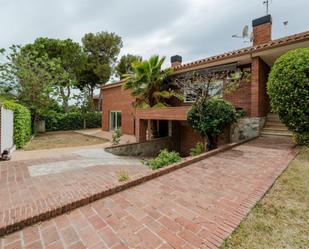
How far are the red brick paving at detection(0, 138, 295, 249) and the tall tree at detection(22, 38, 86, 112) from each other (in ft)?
71.0

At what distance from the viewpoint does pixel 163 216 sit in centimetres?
264

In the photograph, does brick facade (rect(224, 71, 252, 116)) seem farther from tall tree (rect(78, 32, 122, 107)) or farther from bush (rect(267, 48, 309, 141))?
tall tree (rect(78, 32, 122, 107))

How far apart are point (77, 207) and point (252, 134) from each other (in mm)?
8497

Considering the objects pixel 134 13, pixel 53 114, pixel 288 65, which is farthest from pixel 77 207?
pixel 53 114

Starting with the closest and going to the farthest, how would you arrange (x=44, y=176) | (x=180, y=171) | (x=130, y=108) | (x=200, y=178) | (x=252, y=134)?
(x=200, y=178) → (x=180, y=171) → (x=44, y=176) → (x=252, y=134) → (x=130, y=108)

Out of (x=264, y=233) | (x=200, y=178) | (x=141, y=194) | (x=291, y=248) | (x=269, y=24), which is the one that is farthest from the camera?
(x=269, y=24)

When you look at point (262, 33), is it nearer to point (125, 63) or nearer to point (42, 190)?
point (42, 190)

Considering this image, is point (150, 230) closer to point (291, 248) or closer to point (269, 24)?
point (291, 248)

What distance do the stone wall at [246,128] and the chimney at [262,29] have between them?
5172 millimetres

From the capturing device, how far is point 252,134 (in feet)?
29.1

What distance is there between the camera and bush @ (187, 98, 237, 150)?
747cm

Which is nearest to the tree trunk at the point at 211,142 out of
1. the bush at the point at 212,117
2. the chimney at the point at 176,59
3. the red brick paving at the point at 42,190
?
the bush at the point at 212,117

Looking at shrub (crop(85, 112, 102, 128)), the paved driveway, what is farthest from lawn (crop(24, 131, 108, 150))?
shrub (crop(85, 112, 102, 128))

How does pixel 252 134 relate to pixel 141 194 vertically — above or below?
above
